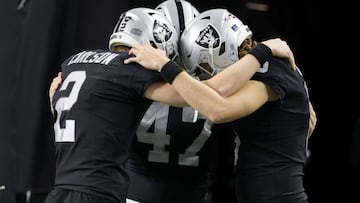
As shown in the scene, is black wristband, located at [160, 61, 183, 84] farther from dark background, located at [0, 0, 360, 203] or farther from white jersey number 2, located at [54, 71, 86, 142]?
dark background, located at [0, 0, 360, 203]

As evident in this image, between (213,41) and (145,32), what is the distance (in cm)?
22

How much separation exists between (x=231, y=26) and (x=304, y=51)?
2.21 m

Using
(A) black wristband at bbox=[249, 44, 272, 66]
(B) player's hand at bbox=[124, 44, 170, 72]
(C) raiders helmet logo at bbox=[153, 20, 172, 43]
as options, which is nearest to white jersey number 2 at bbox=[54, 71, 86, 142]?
(B) player's hand at bbox=[124, 44, 170, 72]

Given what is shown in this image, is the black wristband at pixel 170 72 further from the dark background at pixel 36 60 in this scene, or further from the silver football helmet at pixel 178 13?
the dark background at pixel 36 60

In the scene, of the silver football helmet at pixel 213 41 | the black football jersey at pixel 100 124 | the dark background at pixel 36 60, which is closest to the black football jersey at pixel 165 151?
the silver football helmet at pixel 213 41

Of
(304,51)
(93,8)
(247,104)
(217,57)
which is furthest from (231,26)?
(304,51)

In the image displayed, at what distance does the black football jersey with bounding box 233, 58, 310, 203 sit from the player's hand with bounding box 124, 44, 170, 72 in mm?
360

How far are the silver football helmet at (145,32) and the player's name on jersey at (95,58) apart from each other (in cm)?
9

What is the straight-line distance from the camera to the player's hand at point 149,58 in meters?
2.62

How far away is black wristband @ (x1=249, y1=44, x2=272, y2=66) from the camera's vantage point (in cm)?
268

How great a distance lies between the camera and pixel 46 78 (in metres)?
3.55

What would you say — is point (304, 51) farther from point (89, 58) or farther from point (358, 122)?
point (89, 58)

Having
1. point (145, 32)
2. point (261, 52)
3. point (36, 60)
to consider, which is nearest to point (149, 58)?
point (145, 32)

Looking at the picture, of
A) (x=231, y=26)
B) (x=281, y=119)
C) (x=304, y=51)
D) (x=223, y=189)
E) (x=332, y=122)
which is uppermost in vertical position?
(x=231, y=26)
